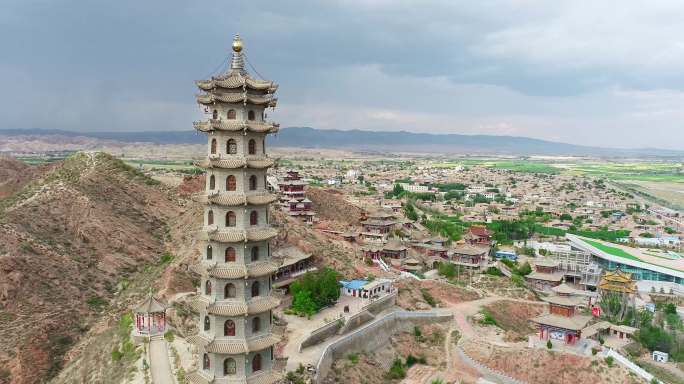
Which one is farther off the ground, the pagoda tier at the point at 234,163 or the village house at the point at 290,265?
the pagoda tier at the point at 234,163

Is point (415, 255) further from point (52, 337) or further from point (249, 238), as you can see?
point (249, 238)

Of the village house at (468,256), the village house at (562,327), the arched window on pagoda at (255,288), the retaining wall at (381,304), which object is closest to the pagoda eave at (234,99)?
the arched window on pagoda at (255,288)

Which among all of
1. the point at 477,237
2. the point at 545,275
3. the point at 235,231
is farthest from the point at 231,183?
the point at 477,237

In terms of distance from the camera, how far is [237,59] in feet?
97.3

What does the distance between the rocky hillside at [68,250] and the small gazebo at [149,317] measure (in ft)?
27.1

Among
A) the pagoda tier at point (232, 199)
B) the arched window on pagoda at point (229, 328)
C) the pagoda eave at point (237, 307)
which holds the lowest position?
the arched window on pagoda at point (229, 328)

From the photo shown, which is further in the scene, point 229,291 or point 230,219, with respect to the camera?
point 229,291

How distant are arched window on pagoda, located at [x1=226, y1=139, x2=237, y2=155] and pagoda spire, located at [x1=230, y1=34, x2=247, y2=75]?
Answer: 3647 millimetres

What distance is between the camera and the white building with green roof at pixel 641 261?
78.5 m

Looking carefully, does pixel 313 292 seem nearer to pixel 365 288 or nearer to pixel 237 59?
pixel 365 288

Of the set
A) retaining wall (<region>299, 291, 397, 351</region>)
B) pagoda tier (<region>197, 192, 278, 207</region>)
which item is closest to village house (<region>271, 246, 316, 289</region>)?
retaining wall (<region>299, 291, 397, 351</region>)

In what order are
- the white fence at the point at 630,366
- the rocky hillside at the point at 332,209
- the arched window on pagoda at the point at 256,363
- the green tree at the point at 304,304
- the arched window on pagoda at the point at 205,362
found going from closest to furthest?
the arched window on pagoda at the point at 256,363, the arched window on pagoda at the point at 205,362, the white fence at the point at 630,366, the green tree at the point at 304,304, the rocky hillside at the point at 332,209

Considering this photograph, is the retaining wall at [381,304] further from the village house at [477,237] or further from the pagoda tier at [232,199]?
the village house at [477,237]

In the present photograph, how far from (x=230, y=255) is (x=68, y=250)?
39.1 meters
